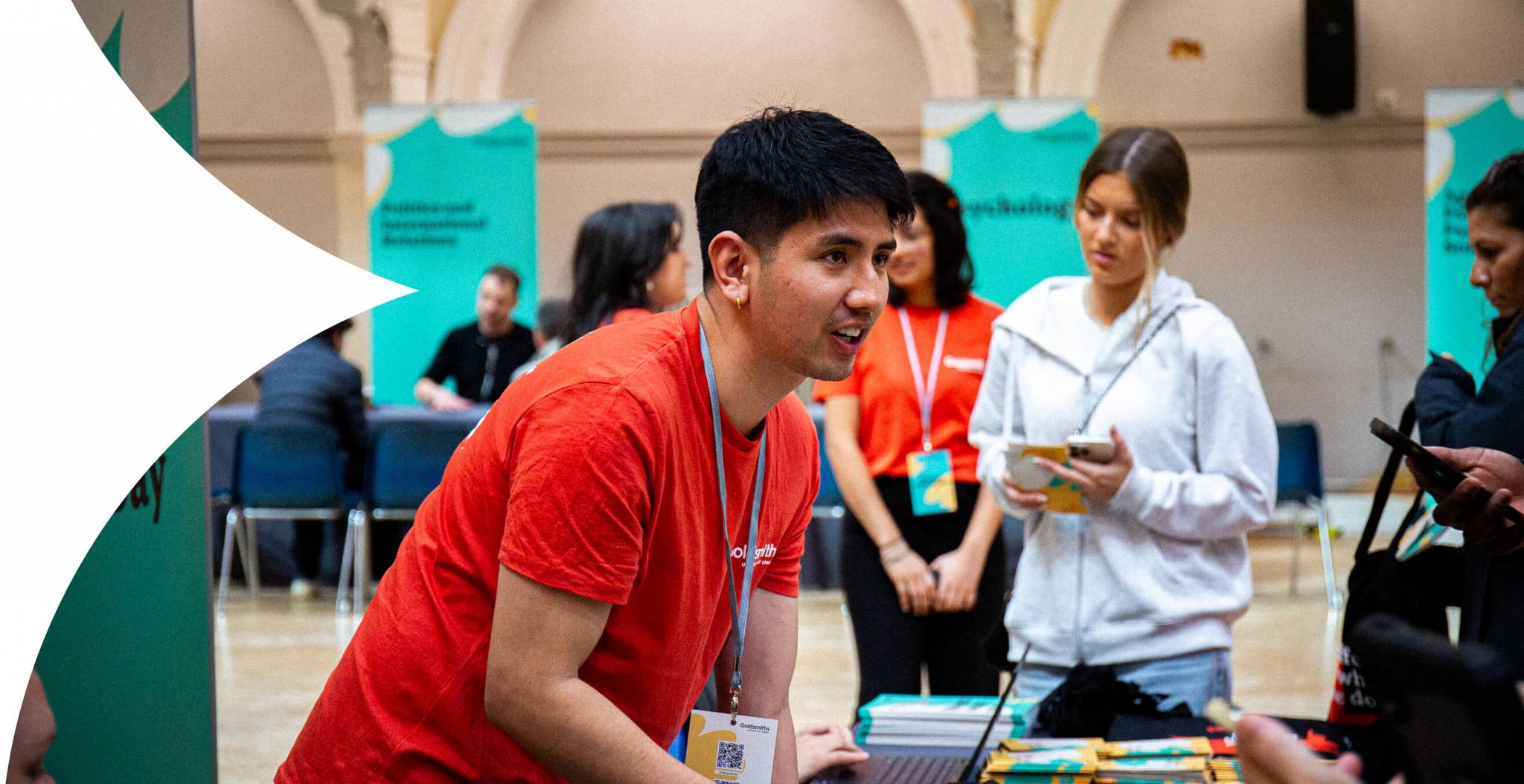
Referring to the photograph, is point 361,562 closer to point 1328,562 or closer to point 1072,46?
point 1328,562

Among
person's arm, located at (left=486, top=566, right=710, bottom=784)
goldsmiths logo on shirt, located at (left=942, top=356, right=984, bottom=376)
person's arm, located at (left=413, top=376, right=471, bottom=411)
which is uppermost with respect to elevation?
goldsmiths logo on shirt, located at (left=942, top=356, right=984, bottom=376)

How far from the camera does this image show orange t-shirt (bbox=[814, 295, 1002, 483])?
2.89 metres

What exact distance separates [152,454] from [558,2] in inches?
440

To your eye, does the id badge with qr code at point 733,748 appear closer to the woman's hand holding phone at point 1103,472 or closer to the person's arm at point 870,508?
the woman's hand holding phone at point 1103,472

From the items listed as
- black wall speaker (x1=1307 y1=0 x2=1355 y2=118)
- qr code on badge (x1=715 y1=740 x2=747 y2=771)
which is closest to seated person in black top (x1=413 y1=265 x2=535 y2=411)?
qr code on badge (x1=715 y1=740 x2=747 y2=771)

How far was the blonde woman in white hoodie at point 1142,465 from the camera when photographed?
2.16 metres

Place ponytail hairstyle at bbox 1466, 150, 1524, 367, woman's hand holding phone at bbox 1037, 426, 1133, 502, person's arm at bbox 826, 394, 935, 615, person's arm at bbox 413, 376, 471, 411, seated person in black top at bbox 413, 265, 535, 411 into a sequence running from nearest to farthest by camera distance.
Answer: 1. ponytail hairstyle at bbox 1466, 150, 1524, 367
2. woman's hand holding phone at bbox 1037, 426, 1133, 502
3. person's arm at bbox 826, 394, 935, 615
4. person's arm at bbox 413, 376, 471, 411
5. seated person in black top at bbox 413, 265, 535, 411

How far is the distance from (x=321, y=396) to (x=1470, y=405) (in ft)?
18.5

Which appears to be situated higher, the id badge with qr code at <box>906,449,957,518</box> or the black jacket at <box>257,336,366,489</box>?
the id badge with qr code at <box>906,449,957,518</box>

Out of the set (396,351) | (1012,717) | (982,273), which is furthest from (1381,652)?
(396,351)

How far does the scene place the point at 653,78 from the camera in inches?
480

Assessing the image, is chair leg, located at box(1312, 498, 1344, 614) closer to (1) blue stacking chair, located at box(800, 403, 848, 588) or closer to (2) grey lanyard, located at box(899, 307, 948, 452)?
(1) blue stacking chair, located at box(800, 403, 848, 588)

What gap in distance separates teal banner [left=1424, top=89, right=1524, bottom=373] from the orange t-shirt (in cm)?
496

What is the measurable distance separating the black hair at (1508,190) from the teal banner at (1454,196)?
18.0 ft
